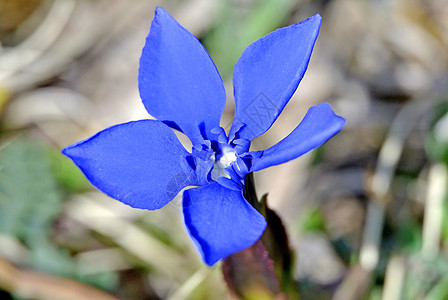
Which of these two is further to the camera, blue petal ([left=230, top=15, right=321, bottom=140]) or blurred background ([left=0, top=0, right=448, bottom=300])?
blurred background ([left=0, top=0, right=448, bottom=300])

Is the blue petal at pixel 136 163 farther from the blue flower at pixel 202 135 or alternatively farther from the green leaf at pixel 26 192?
the green leaf at pixel 26 192

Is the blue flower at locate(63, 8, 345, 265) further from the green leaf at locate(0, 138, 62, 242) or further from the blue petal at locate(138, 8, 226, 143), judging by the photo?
the green leaf at locate(0, 138, 62, 242)

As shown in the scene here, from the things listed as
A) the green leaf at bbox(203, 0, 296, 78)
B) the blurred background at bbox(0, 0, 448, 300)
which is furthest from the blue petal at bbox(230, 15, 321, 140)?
the green leaf at bbox(203, 0, 296, 78)

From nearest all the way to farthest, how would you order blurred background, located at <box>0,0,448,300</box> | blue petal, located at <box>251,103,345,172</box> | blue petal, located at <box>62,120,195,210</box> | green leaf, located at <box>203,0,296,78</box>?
blue petal, located at <box>251,103,345,172</box> → blue petal, located at <box>62,120,195,210</box> → blurred background, located at <box>0,0,448,300</box> → green leaf, located at <box>203,0,296,78</box>

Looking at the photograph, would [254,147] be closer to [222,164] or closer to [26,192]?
[26,192]

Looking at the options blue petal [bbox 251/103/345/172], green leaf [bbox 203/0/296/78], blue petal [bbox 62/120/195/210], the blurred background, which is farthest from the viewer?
green leaf [bbox 203/0/296/78]

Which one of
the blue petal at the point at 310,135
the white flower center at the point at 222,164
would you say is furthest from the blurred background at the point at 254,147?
the blue petal at the point at 310,135

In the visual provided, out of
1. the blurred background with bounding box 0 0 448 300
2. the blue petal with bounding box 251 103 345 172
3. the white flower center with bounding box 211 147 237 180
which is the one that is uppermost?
the blue petal with bounding box 251 103 345 172
